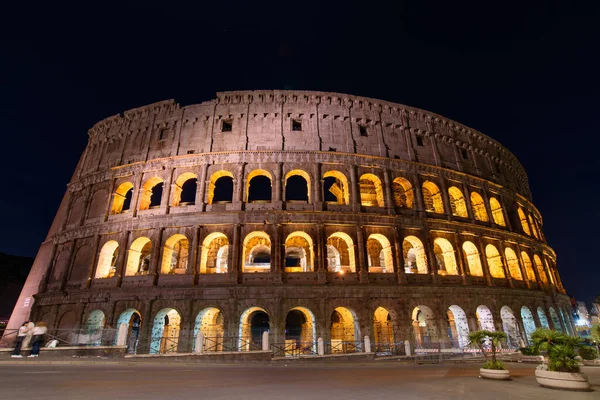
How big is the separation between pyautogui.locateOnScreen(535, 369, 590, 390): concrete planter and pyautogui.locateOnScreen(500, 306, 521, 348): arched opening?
1748 cm

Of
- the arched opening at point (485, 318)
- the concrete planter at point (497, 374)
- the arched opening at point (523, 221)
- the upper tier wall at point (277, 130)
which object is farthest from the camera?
the arched opening at point (523, 221)

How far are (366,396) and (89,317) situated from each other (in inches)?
808

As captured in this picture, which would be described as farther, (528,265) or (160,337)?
(528,265)

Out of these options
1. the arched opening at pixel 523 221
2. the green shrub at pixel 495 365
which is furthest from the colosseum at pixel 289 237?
the green shrub at pixel 495 365

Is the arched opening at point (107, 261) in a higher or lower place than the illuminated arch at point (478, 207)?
lower

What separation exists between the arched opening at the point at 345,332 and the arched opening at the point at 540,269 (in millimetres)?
18439

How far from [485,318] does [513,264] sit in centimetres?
678

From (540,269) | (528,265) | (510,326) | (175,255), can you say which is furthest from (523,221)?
(175,255)

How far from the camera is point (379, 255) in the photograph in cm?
2427

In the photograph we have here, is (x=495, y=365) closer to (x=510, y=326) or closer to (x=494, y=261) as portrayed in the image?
(x=510, y=326)

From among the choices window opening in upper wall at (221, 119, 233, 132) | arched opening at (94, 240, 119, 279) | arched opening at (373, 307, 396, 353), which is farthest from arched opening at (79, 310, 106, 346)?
→ arched opening at (373, 307, 396, 353)

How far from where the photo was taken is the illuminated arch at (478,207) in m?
26.2

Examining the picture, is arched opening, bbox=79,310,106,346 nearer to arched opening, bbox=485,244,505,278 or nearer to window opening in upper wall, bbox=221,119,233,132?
window opening in upper wall, bbox=221,119,233,132

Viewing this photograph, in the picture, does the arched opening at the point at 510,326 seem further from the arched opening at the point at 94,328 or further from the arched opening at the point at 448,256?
the arched opening at the point at 94,328
